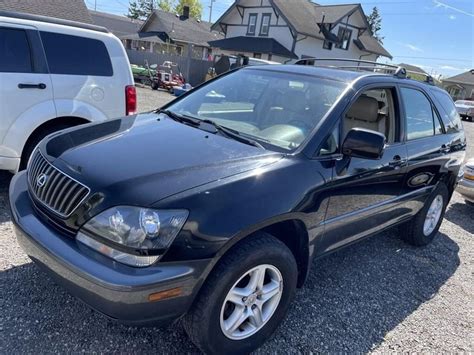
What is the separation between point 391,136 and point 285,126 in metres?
1.19

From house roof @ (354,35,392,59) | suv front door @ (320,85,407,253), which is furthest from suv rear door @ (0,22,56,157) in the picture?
house roof @ (354,35,392,59)

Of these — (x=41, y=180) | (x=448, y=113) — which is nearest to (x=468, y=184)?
(x=448, y=113)

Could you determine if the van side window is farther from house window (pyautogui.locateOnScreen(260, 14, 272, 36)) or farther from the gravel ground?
house window (pyautogui.locateOnScreen(260, 14, 272, 36))

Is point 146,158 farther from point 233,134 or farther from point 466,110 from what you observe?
point 466,110

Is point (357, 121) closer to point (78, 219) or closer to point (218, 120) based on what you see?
point (218, 120)

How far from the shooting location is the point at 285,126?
2.91 meters

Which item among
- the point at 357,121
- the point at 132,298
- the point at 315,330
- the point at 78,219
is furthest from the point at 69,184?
the point at 357,121

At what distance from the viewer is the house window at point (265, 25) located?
28.1 metres

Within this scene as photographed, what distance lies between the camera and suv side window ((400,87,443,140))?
11.9ft

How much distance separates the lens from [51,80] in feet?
13.7

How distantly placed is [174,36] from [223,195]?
3350cm

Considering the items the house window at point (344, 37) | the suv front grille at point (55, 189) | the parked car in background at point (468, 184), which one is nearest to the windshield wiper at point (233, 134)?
the suv front grille at point (55, 189)

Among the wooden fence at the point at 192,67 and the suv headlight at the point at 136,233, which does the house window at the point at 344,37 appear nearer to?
the wooden fence at the point at 192,67

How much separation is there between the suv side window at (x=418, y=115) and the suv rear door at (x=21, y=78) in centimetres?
364
